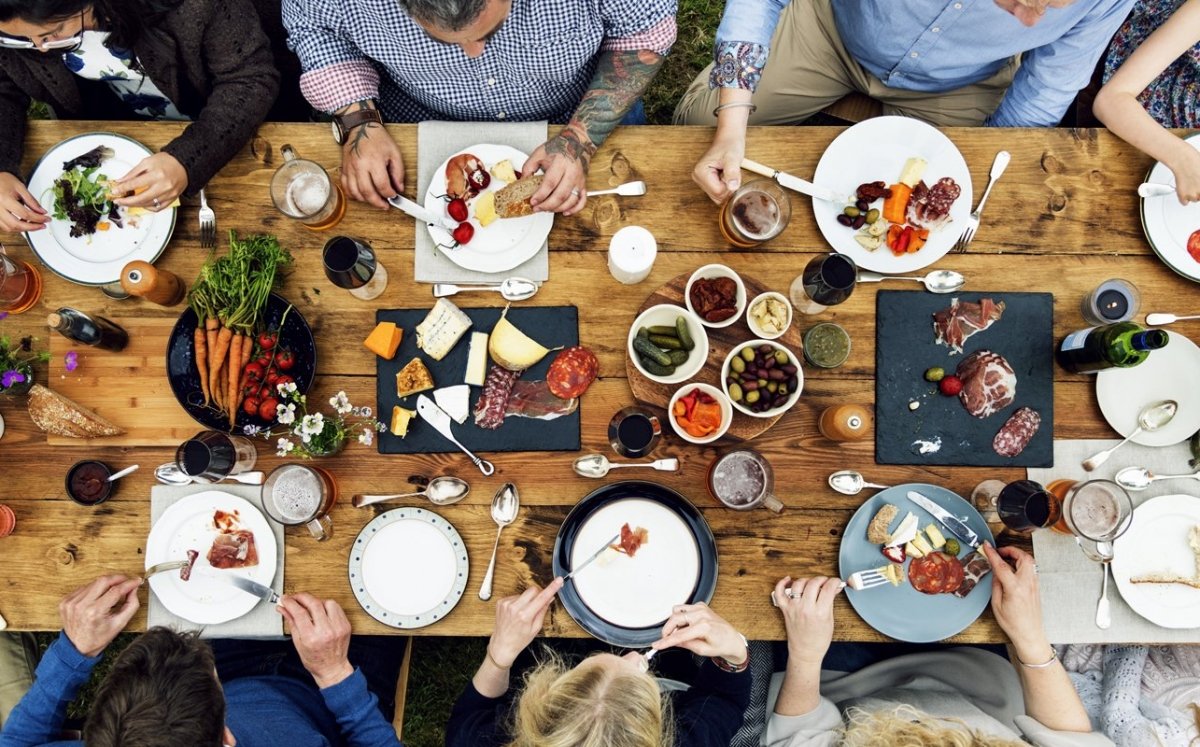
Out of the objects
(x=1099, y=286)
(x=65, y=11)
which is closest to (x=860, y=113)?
(x=1099, y=286)

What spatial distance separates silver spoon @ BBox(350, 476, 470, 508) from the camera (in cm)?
190

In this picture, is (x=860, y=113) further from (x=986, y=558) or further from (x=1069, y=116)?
(x=986, y=558)

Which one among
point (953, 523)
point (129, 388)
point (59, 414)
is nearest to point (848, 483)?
point (953, 523)

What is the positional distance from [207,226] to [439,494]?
3.48ft

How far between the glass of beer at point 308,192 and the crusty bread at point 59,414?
81 cm

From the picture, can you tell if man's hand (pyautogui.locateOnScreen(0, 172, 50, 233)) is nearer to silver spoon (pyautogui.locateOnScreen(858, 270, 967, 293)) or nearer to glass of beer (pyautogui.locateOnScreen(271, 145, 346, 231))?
glass of beer (pyautogui.locateOnScreen(271, 145, 346, 231))

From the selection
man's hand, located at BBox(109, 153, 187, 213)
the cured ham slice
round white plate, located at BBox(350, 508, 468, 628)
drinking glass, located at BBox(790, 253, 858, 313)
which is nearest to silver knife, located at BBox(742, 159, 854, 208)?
drinking glass, located at BBox(790, 253, 858, 313)

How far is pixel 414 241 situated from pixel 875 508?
158 centimetres

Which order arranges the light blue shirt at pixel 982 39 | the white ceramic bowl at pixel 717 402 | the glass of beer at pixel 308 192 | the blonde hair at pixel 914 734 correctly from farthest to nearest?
the light blue shirt at pixel 982 39, the glass of beer at pixel 308 192, the white ceramic bowl at pixel 717 402, the blonde hair at pixel 914 734

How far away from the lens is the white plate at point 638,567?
188 centimetres

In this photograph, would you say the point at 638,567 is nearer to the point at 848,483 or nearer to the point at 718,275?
the point at 848,483

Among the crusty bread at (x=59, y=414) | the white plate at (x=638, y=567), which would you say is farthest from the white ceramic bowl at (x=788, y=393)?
the crusty bread at (x=59, y=414)

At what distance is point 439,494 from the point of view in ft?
6.21

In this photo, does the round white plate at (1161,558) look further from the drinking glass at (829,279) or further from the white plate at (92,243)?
the white plate at (92,243)
